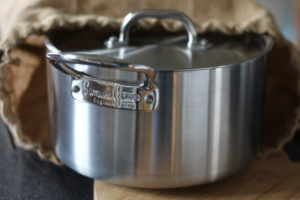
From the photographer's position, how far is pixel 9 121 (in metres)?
0.64

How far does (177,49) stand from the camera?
0.60 metres

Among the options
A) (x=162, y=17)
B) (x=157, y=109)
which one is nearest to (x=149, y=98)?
(x=157, y=109)

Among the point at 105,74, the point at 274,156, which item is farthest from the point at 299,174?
the point at 105,74

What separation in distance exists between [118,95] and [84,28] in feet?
0.60

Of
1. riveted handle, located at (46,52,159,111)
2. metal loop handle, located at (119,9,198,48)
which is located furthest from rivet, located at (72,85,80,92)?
metal loop handle, located at (119,9,198,48)

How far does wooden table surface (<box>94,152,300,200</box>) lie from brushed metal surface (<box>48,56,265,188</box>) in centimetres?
3

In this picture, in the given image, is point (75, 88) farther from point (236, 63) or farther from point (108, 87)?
point (236, 63)

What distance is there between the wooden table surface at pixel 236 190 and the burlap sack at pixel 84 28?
0.05 meters

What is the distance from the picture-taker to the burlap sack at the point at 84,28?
2.05 feet

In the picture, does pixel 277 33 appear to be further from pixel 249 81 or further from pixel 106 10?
pixel 106 10

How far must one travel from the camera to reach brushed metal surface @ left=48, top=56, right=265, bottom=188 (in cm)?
52

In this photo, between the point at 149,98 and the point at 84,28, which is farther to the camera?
the point at 84,28

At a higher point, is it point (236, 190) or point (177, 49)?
point (177, 49)

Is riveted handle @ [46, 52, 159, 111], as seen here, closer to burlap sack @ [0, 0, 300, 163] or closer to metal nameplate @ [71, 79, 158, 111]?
metal nameplate @ [71, 79, 158, 111]
